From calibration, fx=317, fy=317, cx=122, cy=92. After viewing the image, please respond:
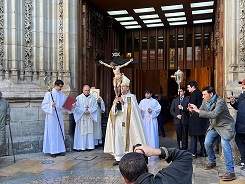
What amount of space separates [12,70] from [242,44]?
5.93 meters

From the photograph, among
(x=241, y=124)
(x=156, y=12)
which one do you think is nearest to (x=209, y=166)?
(x=241, y=124)

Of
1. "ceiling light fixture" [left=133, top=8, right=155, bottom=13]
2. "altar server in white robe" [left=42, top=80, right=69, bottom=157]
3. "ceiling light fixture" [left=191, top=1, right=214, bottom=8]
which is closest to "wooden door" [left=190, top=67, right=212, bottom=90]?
"ceiling light fixture" [left=191, top=1, right=214, bottom=8]

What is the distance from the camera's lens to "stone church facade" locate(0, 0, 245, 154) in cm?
771

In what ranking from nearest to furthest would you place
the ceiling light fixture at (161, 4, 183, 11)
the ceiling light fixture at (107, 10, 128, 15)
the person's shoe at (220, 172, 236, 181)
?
the person's shoe at (220, 172, 236, 181), the ceiling light fixture at (161, 4, 183, 11), the ceiling light fixture at (107, 10, 128, 15)

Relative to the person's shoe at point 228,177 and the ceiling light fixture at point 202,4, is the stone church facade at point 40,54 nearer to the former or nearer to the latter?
the person's shoe at point 228,177

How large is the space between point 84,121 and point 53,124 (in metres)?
1.02

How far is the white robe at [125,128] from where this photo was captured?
276 inches

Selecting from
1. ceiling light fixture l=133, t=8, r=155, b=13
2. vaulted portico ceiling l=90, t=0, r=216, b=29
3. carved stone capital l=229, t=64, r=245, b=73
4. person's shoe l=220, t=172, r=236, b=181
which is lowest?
person's shoe l=220, t=172, r=236, b=181

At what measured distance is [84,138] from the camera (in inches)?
348

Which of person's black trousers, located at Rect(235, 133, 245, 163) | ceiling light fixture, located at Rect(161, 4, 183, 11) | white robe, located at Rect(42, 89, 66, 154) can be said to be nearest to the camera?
person's black trousers, located at Rect(235, 133, 245, 163)

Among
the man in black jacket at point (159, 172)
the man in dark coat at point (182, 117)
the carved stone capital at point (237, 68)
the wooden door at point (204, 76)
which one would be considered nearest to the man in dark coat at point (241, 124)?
the carved stone capital at point (237, 68)

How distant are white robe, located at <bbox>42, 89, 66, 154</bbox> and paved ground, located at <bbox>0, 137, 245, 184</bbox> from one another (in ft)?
0.85

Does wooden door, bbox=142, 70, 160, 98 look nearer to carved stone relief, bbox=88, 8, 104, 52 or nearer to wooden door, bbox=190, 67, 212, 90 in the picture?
wooden door, bbox=190, 67, 212, 90

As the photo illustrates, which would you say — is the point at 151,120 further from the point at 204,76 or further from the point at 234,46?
the point at 204,76
